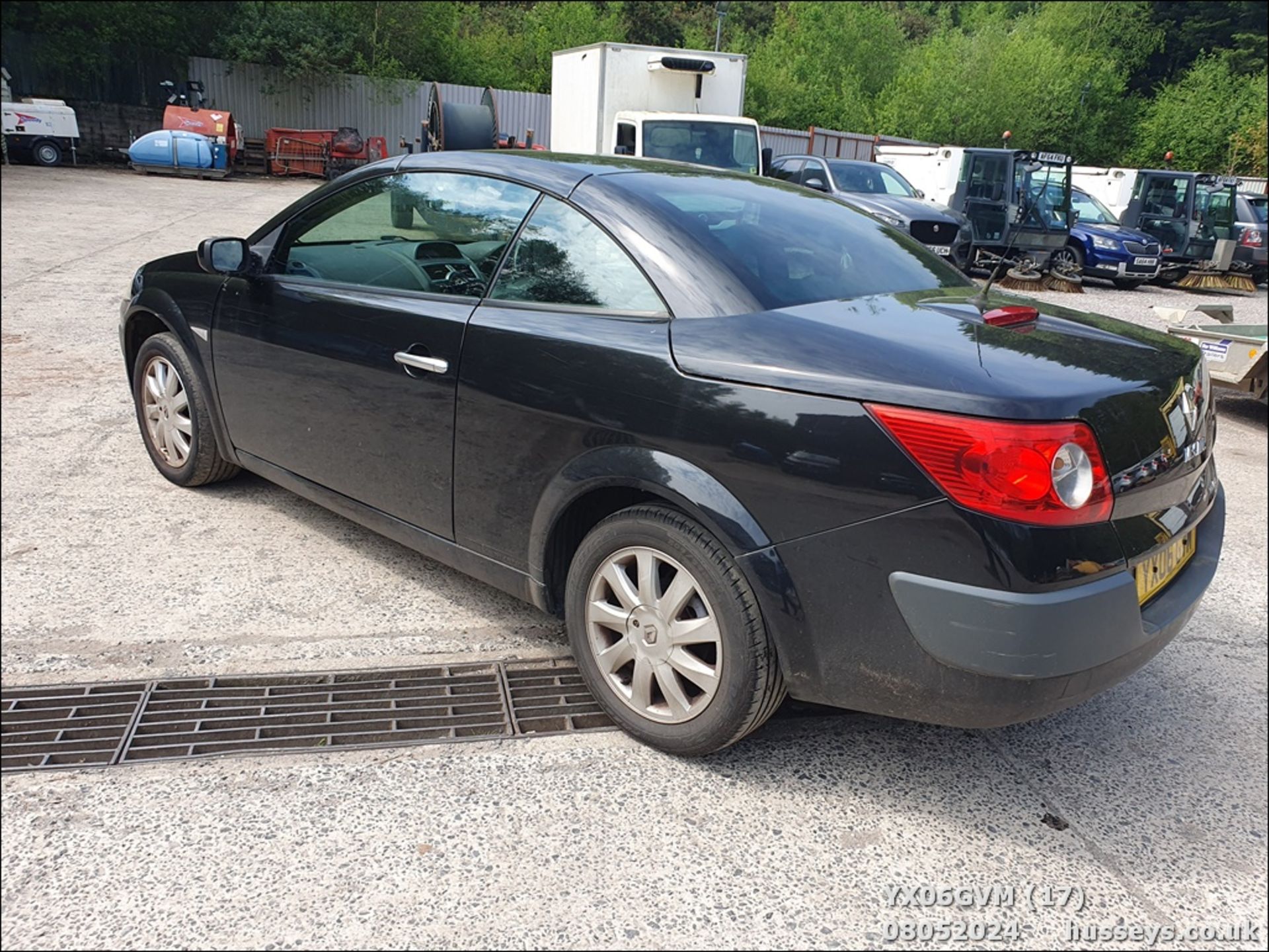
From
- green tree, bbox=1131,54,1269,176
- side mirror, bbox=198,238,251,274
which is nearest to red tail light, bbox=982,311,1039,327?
side mirror, bbox=198,238,251,274

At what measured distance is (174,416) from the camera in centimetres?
437

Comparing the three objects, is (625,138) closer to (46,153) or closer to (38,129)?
(38,129)

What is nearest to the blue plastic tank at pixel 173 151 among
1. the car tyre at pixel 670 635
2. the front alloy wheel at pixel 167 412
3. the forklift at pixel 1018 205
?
the forklift at pixel 1018 205

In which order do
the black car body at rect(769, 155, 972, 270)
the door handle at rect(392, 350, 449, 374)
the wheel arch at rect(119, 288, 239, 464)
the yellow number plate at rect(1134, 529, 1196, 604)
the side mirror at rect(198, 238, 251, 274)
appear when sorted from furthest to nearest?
the black car body at rect(769, 155, 972, 270) < the wheel arch at rect(119, 288, 239, 464) < the side mirror at rect(198, 238, 251, 274) < the door handle at rect(392, 350, 449, 374) < the yellow number plate at rect(1134, 529, 1196, 604)

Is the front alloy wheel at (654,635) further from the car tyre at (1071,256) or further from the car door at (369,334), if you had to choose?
the car tyre at (1071,256)

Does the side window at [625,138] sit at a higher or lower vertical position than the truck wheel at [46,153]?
higher

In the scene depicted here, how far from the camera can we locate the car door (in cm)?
319

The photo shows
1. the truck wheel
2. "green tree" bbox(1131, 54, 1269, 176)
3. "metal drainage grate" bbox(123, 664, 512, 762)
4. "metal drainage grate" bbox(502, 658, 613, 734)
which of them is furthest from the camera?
"green tree" bbox(1131, 54, 1269, 176)

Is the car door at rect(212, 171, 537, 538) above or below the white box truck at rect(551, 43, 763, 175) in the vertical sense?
below

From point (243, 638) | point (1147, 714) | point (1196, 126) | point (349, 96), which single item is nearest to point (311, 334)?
point (243, 638)

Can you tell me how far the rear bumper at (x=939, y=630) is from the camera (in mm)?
2186

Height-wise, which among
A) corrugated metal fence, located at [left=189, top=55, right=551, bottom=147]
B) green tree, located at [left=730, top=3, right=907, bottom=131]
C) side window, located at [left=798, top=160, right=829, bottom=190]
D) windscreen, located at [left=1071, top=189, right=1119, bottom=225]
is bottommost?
windscreen, located at [left=1071, top=189, right=1119, bottom=225]

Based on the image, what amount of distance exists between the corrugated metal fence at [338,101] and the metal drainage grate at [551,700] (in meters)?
30.9

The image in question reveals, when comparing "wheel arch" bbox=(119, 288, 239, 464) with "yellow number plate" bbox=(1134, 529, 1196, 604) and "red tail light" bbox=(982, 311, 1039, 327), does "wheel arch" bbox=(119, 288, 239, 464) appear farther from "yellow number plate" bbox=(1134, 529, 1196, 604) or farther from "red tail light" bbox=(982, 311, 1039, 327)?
"yellow number plate" bbox=(1134, 529, 1196, 604)
